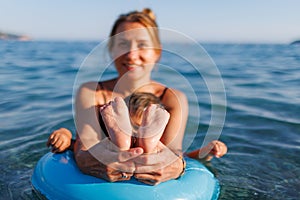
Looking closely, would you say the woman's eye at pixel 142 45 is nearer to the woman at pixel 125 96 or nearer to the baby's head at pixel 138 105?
the woman at pixel 125 96

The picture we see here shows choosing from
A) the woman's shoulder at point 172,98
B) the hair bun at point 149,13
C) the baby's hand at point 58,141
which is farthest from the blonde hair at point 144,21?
the baby's hand at point 58,141

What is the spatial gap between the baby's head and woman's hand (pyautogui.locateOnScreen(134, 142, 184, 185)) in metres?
0.38

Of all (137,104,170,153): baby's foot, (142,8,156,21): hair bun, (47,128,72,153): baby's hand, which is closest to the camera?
(137,104,170,153): baby's foot

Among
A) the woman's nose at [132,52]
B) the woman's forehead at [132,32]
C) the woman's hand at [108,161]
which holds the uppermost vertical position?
the woman's forehead at [132,32]

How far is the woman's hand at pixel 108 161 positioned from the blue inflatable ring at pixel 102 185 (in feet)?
0.17

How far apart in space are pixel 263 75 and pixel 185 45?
8171 mm

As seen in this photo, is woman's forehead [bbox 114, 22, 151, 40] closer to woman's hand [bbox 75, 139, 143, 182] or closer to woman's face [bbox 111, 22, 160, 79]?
woman's face [bbox 111, 22, 160, 79]

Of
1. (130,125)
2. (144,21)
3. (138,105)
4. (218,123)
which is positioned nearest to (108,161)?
(130,125)

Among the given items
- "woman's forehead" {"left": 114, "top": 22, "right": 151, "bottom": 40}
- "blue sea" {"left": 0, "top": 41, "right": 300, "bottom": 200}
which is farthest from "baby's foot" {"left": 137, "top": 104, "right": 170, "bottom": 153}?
"woman's forehead" {"left": 114, "top": 22, "right": 151, "bottom": 40}

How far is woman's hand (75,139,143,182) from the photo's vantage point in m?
2.44

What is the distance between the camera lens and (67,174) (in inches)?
109

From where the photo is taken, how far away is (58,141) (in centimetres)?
308

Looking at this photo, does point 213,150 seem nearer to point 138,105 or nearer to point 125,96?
point 138,105

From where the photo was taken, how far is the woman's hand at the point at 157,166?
2.45 metres
